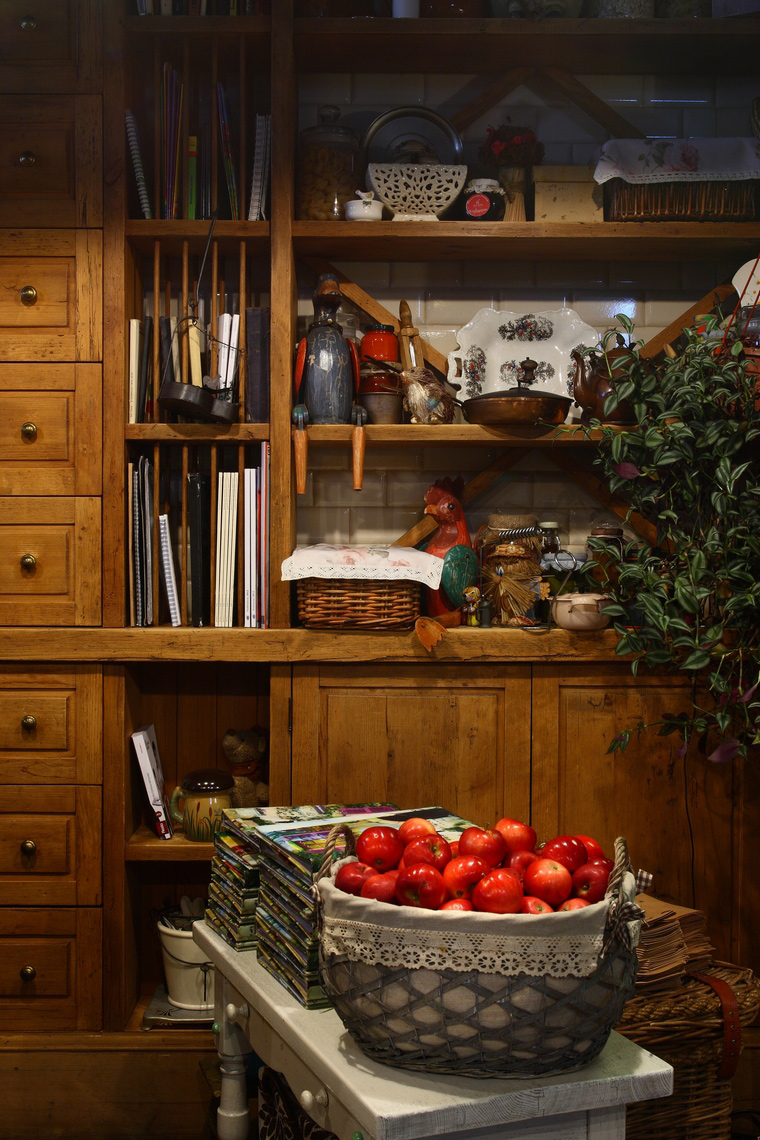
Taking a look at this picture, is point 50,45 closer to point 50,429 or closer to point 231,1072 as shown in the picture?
point 50,429

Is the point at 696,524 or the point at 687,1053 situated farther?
the point at 696,524

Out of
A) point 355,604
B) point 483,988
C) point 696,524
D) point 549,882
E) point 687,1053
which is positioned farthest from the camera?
point 355,604

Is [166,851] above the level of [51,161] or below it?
below

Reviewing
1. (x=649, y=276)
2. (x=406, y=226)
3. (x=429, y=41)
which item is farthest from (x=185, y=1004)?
(x=429, y=41)

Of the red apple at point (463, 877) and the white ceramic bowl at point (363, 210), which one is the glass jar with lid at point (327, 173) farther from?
the red apple at point (463, 877)

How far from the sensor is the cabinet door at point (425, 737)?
8.33 ft

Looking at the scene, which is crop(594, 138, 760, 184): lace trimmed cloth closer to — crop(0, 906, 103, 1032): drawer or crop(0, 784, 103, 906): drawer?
crop(0, 784, 103, 906): drawer

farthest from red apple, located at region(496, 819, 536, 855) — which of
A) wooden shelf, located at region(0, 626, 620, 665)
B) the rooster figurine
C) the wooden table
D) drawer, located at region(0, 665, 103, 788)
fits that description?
drawer, located at region(0, 665, 103, 788)

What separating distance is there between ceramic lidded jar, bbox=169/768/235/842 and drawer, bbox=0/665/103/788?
9.7 inches

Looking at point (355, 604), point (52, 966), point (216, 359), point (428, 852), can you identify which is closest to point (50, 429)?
point (216, 359)

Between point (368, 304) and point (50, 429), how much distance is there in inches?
38.0

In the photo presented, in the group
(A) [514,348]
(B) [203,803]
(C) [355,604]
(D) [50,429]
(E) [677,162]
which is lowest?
(B) [203,803]

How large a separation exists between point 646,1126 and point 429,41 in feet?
8.81

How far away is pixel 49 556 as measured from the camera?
8.48ft
